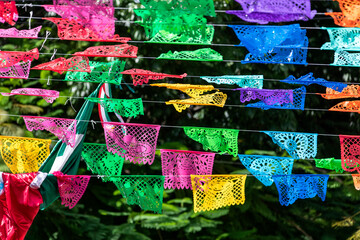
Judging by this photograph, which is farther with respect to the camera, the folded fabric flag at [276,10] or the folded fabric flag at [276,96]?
the folded fabric flag at [276,96]

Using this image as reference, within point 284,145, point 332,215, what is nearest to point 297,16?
point 284,145

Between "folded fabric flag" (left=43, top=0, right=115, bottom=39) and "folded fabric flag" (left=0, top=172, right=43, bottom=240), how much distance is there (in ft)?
4.14

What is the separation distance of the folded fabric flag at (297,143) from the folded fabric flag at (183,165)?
0.53 meters

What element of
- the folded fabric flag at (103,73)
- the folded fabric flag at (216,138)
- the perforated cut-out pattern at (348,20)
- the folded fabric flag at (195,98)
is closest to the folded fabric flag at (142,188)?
the folded fabric flag at (216,138)

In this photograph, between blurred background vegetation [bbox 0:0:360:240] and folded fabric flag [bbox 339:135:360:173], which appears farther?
blurred background vegetation [bbox 0:0:360:240]

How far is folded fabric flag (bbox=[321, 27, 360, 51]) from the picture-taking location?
14.2 feet

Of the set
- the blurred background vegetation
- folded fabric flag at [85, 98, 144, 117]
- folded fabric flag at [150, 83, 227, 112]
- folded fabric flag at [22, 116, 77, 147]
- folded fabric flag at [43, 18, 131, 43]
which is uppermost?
folded fabric flag at [43, 18, 131, 43]

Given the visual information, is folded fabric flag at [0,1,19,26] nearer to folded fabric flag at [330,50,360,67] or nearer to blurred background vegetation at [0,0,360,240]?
blurred background vegetation at [0,0,360,240]

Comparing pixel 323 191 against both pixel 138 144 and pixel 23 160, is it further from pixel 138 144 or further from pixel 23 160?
pixel 23 160

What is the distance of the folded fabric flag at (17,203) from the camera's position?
15.3ft

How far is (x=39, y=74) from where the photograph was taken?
7.37 meters

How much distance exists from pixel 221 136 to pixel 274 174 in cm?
51

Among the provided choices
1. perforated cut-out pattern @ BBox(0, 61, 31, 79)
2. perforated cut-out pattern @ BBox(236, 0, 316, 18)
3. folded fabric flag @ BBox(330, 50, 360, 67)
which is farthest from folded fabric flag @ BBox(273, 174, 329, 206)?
perforated cut-out pattern @ BBox(0, 61, 31, 79)

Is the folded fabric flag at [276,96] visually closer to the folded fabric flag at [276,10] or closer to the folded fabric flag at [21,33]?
the folded fabric flag at [276,10]
